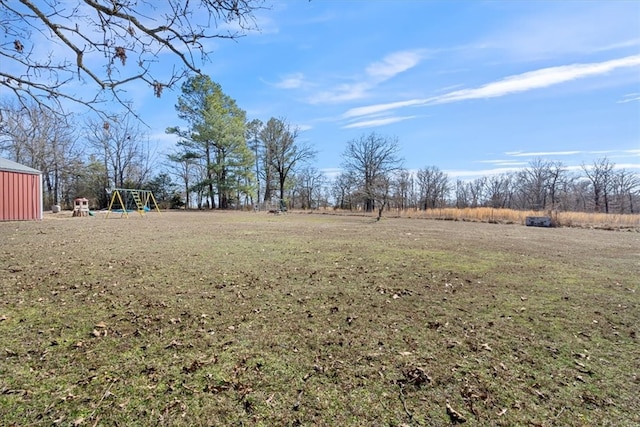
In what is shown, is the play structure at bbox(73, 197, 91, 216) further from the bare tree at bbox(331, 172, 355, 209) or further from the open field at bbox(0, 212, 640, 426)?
the bare tree at bbox(331, 172, 355, 209)

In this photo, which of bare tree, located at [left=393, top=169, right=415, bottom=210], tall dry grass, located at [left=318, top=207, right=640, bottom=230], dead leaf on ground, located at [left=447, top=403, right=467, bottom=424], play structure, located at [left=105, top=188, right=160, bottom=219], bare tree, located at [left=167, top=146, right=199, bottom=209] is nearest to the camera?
dead leaf on ground, located at [left=447, top=403, right=467, bottom=424]

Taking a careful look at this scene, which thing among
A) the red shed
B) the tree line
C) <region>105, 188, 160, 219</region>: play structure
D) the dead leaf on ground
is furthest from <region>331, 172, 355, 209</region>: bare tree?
the dead leaf on ground

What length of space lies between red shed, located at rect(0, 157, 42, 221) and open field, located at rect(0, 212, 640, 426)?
9.73 m

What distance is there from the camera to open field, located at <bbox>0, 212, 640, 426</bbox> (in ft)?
6.72

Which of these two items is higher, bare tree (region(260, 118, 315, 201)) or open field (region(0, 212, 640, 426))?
bare tree (region(260, 118, 315, 201))

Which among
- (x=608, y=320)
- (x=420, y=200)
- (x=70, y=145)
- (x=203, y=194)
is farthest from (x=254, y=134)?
(x=608, y=320)

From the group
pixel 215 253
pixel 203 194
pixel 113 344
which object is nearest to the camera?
pixel 113 344

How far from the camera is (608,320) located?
3.62 m

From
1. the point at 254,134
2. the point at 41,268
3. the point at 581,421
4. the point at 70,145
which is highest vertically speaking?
the point at 254,134

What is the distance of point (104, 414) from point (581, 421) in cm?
296

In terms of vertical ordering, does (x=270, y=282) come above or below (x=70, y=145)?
below

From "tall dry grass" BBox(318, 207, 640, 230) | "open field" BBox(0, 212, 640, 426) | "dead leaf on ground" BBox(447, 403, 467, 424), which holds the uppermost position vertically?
"tall dry grass" BBox(318, 207, 640, 230)

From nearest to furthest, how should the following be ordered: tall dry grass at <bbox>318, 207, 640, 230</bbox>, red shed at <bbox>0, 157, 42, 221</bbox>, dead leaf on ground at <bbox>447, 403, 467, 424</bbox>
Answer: dead leaf on ground at <bbox>447, 403, 467, 424</bbox>, red shed at <bbox>0, 157, 42, 221</bbox>, tall dry grass at <bbox>318, 207, 640, 230</bbox>

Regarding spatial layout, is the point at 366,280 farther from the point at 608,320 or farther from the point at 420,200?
the point at 420,200
